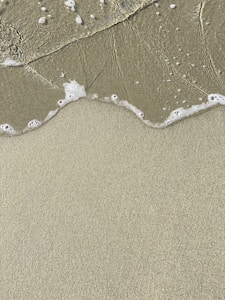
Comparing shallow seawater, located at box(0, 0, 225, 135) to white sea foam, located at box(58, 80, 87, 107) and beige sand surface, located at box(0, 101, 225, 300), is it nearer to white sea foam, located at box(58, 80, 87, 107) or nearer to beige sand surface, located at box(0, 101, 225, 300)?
white sea foam, located at box(58, 80, 87, 107)

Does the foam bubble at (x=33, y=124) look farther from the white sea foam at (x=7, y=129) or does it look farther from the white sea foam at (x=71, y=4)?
the white sea foam at (x=71, y=4)

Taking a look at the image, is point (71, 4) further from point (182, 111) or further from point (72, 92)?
point (182, 111)

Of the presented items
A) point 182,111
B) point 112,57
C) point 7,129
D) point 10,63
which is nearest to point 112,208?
point 182,111

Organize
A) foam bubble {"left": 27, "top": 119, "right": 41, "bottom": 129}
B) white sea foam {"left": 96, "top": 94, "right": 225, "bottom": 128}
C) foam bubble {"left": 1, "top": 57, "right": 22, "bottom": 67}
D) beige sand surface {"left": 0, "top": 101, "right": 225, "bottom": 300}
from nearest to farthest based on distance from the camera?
beige sand surface {"left": 0, "top": 101, "right": 225, "bottom": 300} < white sea foam {"left": 96, "top": 94, "right": 225, "bottom": 128} < foam bubble {"left": 27, "top": 119, "right": 41, "bottom": 129} < foam bubble {"left": 1, "top": 57, "right": 22, "bottom": 67}

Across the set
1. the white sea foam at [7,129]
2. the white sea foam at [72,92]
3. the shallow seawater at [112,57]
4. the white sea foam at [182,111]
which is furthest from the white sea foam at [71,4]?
the white sea foam at [7,129]

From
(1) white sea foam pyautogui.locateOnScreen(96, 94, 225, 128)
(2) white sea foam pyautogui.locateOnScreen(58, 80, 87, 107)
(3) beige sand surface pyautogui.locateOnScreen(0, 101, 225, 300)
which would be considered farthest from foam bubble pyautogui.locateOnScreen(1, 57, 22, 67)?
(1) white sea foam pyautogui.locateOnScreen(96, 94, 225, 128)

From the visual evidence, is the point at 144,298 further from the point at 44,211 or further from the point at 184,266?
the point at 44,211
